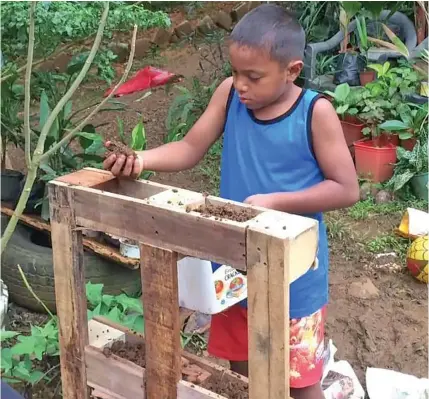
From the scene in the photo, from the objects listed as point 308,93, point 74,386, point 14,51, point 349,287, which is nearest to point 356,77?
point 349,287

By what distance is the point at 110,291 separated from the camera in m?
3.28

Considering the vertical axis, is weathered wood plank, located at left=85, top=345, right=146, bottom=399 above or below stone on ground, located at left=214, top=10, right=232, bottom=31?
below

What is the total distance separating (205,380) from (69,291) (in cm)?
40

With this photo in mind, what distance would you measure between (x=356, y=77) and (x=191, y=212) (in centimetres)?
413

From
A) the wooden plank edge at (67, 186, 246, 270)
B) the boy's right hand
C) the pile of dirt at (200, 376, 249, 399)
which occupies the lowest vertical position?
the pile of dirt at (200, 376, 249, 399)

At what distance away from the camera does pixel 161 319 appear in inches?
64.1

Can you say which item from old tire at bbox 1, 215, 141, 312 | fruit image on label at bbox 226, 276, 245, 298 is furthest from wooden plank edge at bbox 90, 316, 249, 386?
old tire at bbox 1, 215, 141, 312

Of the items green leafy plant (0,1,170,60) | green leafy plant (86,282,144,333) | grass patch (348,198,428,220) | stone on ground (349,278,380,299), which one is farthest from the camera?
grass patch (348,198,428,220)

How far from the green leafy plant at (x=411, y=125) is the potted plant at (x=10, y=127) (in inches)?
88.7

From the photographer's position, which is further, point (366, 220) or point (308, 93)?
point (366, 220)

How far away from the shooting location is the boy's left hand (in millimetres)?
1688

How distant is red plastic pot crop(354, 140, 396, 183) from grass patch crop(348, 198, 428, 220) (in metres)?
0.23

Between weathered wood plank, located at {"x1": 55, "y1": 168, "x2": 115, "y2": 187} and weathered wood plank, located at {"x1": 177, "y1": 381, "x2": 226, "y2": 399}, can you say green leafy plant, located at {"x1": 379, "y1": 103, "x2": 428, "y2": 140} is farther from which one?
weathered wood plank, located at {"x1": 177, "y1": 381, "x2": 226, "y2": 399}

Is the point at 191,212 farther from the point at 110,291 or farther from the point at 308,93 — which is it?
the point at 110,291
